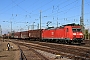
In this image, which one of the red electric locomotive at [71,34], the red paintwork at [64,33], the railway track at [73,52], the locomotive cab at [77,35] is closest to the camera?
the railway track at [73,52]

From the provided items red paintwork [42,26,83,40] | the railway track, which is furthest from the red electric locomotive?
the railway track

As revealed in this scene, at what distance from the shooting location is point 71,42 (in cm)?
3653

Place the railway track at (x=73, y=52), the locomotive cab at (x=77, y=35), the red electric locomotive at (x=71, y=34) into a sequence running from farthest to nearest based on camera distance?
1. the red electric locomotive at (x=71, y=34)
2. the locomotive cab at (x=77, y=35)
3. the railway track at (x=73, y=52)

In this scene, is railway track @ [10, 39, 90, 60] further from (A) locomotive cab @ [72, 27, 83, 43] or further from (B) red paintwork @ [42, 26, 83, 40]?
(B) red paintwork @ [42, 26, 83, 40]

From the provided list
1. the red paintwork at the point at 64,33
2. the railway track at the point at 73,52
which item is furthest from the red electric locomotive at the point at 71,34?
the railway track at the point at 73,52

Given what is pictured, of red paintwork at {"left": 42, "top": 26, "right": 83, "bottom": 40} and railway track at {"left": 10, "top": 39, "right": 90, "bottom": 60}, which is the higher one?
red paintwork at {"left": 42, "top": 26, "right": 83, "bottom": 40}

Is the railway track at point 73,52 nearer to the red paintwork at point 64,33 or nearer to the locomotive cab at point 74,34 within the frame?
the locomotive cab at point 74,34

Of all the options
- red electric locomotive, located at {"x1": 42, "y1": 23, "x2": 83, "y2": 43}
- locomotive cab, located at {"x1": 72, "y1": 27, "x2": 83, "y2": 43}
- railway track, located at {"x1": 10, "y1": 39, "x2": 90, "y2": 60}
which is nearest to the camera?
railway track, located at {"x1": 10, "y1": 39, "x2": 90, "y2": 60}

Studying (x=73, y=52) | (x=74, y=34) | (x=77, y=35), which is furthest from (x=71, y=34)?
(x=73, y=52)

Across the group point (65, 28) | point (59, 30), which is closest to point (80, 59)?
point (65, 28)

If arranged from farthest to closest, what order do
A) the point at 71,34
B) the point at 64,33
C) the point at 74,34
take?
the point at 64,33 < the point at 71,34 < the point at 74,34

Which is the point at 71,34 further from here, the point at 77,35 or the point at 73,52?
the point at 73,52

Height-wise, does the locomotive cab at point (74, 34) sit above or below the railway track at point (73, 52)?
above

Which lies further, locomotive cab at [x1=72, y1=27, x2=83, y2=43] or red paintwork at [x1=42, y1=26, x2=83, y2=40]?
red paintwork at [x1=42, y1=26, x2=83, y2=40]
